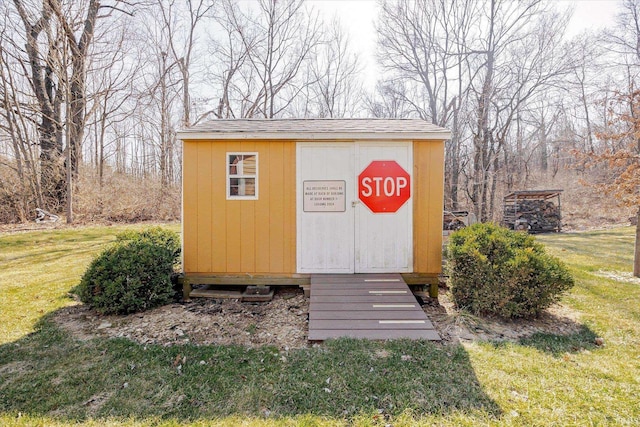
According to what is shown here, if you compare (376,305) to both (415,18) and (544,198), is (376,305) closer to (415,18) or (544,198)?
(544,198)

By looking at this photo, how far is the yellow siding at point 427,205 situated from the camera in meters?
4.72

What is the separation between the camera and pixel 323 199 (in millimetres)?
4789

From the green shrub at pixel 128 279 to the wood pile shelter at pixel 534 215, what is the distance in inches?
561

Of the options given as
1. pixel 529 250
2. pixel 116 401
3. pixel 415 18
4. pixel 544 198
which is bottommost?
pixel 116 401

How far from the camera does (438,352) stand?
308cm

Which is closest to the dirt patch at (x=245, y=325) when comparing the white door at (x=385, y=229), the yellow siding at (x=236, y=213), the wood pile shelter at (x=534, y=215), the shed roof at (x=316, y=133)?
the yellow siding at (x=236, y=213)

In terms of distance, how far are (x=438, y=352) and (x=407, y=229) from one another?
2.05 meters

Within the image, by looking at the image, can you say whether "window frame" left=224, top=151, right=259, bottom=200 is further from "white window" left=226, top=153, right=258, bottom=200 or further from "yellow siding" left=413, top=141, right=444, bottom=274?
"yellow siding" left=413, top=141, right=444, bottom=274

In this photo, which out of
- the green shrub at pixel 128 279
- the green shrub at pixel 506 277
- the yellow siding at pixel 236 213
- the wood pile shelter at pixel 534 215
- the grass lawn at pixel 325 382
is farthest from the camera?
the wood pile shelter at pixel 534 215

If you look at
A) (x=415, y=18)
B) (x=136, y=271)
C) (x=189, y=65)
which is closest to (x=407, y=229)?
(x=136, y=271)

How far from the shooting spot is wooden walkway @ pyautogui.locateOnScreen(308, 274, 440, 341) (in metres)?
3.35

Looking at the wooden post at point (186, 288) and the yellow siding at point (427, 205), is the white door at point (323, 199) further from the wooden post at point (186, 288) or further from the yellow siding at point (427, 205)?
the wooden post at point (186, 288)

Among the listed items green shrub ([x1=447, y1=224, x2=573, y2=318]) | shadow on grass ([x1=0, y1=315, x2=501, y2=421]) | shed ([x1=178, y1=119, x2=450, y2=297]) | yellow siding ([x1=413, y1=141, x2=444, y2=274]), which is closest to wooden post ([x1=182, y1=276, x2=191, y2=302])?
shed ([x1=178, y1=119, x2=450, y2=297])

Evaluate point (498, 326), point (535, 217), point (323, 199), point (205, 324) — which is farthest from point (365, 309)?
point (535, 217)
